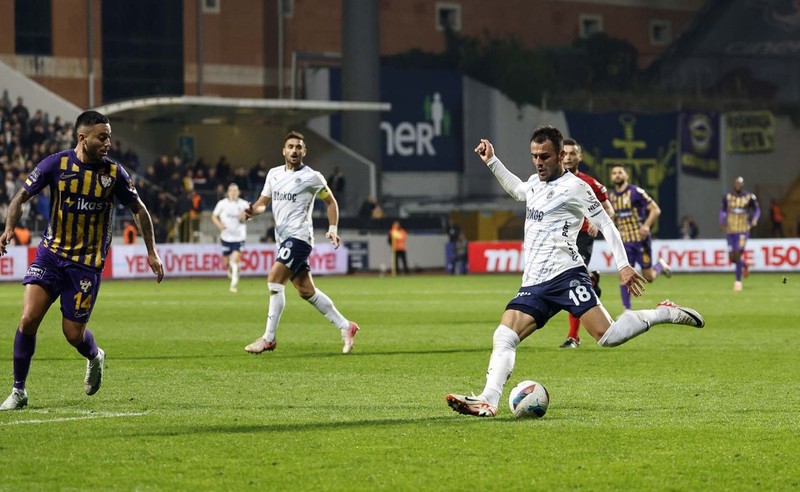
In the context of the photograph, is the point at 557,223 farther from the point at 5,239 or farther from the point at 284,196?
the point at 284,196

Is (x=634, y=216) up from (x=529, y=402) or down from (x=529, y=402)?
up

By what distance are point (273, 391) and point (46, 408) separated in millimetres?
2022

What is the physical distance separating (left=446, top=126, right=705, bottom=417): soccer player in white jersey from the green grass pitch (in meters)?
0.55

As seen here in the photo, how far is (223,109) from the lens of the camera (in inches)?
1886

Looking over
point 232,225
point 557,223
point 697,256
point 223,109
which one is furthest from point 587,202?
point 223,109

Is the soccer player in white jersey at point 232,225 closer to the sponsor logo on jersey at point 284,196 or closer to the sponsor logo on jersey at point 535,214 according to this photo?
the sponsor logo on jersey at point 284,196

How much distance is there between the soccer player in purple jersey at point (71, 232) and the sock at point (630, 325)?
380 centimetres

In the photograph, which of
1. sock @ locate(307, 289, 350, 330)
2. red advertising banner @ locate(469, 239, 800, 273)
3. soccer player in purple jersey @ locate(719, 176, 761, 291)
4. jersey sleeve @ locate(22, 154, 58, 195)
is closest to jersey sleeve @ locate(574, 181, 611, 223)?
jersey sleeve @ locate(22, 154, 58, 195)

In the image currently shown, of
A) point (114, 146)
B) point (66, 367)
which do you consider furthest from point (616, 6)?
point (66, 367)

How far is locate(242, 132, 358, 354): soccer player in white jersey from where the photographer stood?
1606 cm

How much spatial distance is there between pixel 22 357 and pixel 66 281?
2.20 feet

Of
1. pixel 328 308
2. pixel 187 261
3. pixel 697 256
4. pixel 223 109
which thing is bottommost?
pixel 187 261

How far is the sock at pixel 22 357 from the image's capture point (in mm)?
10578

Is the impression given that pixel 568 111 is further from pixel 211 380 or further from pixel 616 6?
pixel 211 380
